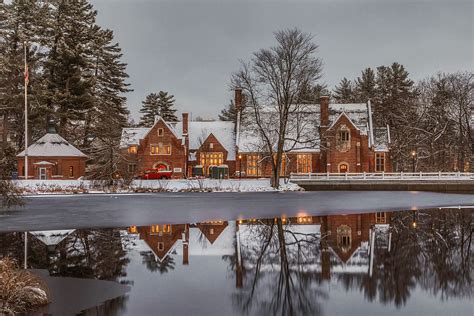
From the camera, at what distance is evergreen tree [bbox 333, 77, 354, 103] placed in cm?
9013

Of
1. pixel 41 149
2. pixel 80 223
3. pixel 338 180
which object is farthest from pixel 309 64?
pixel 80 223

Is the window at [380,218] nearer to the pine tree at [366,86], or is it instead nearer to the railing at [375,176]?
the railing at [375,176]

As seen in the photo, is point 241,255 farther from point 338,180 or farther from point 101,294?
point 338,180

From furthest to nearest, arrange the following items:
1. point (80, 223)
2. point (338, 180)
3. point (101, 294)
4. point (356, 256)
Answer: point (338, 180) < point (80, 223) < point (356, 256) < point (101, 294)

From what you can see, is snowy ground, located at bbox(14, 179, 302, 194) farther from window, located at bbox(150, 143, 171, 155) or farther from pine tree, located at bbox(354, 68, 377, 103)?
pine tree, located at bbox(354, 68, 377, 103)

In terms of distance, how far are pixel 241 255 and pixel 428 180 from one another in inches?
1790

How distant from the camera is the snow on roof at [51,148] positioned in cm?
4825

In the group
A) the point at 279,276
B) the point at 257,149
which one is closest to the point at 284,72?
the point at 257,149

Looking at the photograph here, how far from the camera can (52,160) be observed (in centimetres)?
4853

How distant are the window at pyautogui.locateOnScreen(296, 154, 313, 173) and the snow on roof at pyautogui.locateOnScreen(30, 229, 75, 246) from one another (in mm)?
45673

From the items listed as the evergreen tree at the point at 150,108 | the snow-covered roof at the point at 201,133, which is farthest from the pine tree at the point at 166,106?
the snow-covered roof at the point at 201,133

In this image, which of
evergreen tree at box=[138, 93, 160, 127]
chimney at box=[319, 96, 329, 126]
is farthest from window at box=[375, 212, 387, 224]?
evergreen tree at box=[138, 93, 160, 127]

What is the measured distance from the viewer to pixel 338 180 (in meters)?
52.5

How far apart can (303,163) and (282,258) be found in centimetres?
4925
